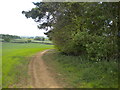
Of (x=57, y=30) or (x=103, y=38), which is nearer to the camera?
(x=103, y=38)

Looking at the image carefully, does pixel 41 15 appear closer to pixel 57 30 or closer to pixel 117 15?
pixel 57 30

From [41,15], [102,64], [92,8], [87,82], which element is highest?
[41,15]

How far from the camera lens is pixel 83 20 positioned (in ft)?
27.3

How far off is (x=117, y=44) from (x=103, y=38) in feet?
2.79

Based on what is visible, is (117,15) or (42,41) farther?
(42,41)

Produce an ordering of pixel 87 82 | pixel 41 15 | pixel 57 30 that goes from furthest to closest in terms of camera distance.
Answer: pixel 41 15 → pixel 57 30 → pixel 87 82

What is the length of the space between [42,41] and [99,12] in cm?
3631

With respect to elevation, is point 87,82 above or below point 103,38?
below

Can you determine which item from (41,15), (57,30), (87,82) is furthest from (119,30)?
(41,15)

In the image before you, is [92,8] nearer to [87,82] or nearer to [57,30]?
[87,82]

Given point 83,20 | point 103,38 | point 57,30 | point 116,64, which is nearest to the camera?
point 116,64

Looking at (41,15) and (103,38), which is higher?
(41,15)

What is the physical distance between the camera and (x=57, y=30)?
1187 centimetres

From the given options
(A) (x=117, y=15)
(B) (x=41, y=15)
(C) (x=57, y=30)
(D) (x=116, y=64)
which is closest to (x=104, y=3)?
(A) (x=117, y=15)
